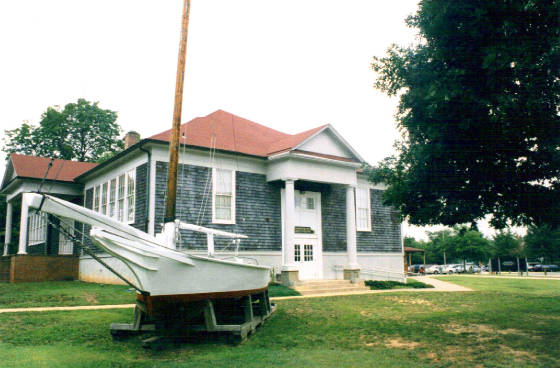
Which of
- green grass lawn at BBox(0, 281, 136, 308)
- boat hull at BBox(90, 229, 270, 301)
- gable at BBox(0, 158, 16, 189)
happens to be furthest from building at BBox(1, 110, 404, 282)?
boat hull at BBox(90, 229, 270, 301)

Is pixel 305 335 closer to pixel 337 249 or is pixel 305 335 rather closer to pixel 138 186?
pixel 138 186

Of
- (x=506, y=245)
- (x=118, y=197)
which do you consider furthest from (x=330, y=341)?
(x=506, y=245)

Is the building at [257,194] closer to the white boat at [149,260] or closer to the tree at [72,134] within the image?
the white boat at [149,260]

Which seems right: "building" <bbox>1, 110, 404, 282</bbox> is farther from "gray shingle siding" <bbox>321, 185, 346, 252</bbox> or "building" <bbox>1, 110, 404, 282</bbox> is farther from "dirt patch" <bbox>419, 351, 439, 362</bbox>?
"dirt patch" <bbox>419, 351, 439, 362</bbox>

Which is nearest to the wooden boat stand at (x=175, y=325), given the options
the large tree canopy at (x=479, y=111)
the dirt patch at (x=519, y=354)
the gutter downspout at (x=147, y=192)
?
the dirt patch at (x=519, y=354)

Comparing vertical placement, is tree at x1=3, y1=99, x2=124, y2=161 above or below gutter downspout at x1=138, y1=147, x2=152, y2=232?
above

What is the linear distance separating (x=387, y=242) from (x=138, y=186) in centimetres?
1340

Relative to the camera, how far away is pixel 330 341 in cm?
812

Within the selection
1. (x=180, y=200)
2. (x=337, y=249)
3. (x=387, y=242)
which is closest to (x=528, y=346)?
(x=180, y=200)

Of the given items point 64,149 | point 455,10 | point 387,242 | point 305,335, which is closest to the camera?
point 455,10

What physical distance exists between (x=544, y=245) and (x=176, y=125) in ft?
200

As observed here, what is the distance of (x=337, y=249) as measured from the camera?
21609mm

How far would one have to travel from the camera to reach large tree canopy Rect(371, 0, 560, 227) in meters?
7.40

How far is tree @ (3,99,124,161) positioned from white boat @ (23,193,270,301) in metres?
33.8
